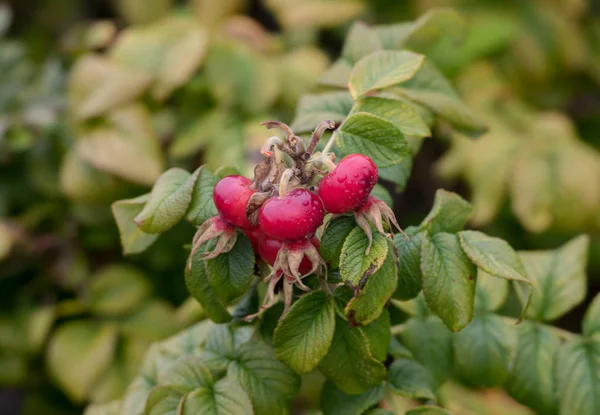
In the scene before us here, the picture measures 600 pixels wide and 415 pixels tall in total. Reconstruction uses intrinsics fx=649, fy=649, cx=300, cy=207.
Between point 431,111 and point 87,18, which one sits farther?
point 87,18

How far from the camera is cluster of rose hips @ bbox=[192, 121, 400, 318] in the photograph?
728 millimetres

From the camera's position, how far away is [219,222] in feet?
2.61

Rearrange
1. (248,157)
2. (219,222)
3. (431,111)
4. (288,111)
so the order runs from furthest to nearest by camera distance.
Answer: (288,111)
(248,157)
(431,111)
(219,222)

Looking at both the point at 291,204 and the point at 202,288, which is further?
the point at 202,288

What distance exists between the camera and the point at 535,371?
105cm

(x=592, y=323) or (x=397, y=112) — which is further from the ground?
(x=397, y=112)

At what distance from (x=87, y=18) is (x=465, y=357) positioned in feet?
9.06

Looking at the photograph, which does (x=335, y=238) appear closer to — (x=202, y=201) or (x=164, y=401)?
(x=202, y=201)

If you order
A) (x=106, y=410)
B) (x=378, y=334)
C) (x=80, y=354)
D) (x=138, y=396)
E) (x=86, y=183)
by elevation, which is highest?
(x=378, y=334)

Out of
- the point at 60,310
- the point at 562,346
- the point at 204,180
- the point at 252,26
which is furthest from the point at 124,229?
the point at 252,26

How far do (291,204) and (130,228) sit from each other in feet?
0.98

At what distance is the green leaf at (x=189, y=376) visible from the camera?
34.8 inches

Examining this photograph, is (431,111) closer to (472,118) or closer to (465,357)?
(472,118)

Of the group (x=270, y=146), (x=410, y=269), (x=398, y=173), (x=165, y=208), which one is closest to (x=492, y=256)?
(x=410, y=269)
